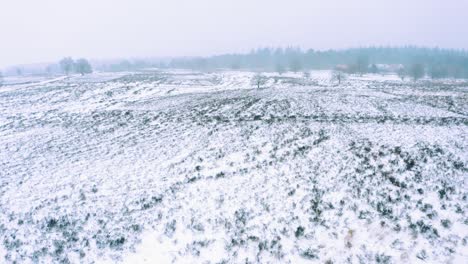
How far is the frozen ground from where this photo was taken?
7.87 metres

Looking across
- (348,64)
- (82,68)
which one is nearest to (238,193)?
(348,64)

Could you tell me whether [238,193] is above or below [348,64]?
below

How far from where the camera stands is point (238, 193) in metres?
10.7

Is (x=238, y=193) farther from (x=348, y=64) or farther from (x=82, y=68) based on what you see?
(x=82, y=68)

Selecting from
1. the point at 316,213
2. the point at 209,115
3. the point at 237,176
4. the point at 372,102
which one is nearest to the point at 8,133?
the point at 209,115

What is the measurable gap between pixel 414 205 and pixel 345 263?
12.6 feet

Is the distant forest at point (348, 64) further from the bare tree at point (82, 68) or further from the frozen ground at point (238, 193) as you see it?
the frozen ground at point (238, 193)

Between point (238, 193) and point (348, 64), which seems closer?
point (238, 193)

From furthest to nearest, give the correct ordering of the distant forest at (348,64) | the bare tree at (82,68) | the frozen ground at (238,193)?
the bare tree at (82,68)
the distant forest at (348,64)
the frozen ground at (238,193)

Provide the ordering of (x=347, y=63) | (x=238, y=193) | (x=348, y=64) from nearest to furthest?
(x=238, y=193), (x=348, y=64), (x=347, y=63)

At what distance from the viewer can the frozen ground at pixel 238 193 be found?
7.87 m

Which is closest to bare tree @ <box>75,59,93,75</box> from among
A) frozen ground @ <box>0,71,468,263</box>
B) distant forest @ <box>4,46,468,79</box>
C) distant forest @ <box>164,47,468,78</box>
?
distant forest @ <box>4,46,468,79</box>

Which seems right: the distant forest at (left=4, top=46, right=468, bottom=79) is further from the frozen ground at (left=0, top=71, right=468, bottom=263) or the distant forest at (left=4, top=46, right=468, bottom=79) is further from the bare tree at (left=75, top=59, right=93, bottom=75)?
the frozen ground at (left=0, top=71, right=468, bottom=263)

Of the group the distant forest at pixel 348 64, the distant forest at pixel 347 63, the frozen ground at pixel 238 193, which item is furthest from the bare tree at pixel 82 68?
the frozen ground at pixel 238 193
